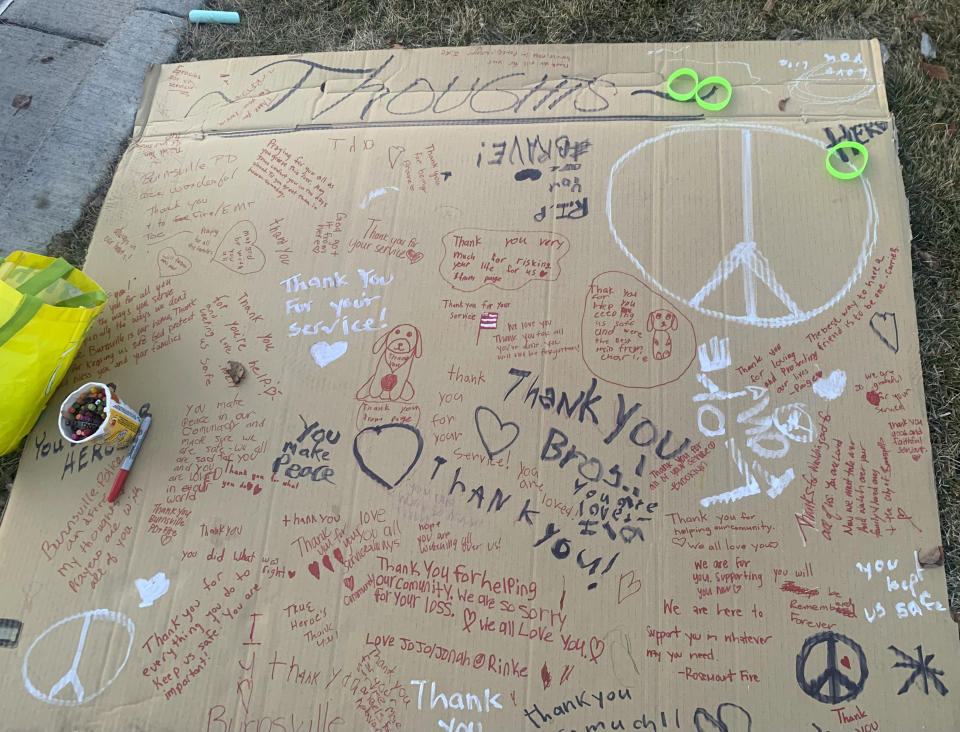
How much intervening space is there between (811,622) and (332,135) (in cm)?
160

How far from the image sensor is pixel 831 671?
1.22 metres

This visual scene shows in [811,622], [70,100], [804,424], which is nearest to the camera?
[811,622]

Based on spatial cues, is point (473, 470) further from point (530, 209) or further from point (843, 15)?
point (843, 15)

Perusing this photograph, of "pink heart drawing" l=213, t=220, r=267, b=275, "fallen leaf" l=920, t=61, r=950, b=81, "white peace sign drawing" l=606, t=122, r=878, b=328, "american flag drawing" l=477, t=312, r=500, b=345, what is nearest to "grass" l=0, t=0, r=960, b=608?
"fallen leaf" l=920, t=61, r=950, b=81

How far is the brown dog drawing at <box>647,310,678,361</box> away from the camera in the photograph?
141cm

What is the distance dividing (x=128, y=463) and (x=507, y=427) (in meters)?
0.88

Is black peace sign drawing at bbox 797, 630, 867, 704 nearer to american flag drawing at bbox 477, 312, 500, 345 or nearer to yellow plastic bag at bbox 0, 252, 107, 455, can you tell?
american flag drawing at bbox 477, 312, 500, 345

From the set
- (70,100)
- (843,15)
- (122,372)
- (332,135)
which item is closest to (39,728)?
(122,372)

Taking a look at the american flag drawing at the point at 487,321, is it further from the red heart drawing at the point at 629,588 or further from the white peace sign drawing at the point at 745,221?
the red heart drawing at the point at 629,588

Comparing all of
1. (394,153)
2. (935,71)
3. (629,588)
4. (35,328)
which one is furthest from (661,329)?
(35,328)

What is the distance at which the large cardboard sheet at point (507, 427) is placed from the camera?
1265mm

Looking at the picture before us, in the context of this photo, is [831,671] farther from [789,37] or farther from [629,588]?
[789,37]

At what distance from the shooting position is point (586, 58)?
166 cm

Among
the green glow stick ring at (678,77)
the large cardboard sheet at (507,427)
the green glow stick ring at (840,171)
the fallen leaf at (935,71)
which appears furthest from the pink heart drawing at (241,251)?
the fallen leaf at (935,71)
